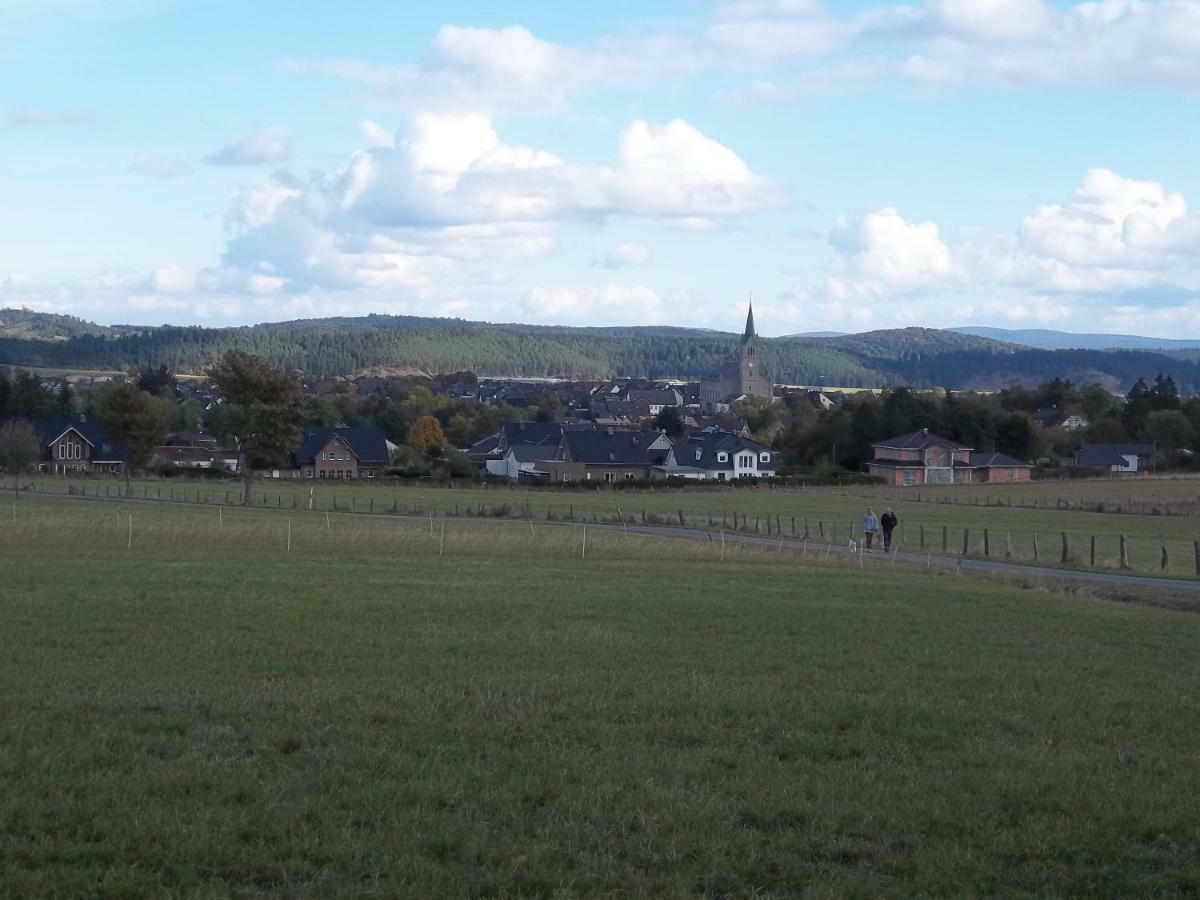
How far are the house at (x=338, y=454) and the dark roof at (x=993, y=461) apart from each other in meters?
48.6

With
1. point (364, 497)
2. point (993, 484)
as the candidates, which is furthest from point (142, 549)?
point (993, 484)

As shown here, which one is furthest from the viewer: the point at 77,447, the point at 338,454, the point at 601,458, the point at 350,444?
the point at 601,458

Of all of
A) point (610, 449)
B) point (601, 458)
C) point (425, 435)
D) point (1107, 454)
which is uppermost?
point (425, 435)

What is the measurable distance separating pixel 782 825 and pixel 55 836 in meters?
4.46

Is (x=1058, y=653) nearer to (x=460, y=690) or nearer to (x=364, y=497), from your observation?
(x=460, y=690)

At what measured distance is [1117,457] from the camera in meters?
118

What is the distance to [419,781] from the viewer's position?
9164mm

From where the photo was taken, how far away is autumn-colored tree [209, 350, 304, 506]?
7138 cm

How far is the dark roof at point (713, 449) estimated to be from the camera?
108 meters

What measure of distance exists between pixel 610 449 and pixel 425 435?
2646 centimetres

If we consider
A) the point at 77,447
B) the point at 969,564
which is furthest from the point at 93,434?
the point at 969,564

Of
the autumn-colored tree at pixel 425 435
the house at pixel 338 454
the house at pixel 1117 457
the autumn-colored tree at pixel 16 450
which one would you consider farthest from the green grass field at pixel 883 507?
the autumn-colored tree at pixel 425 435

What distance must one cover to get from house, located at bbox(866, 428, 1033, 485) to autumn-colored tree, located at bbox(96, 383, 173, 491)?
55.2 meters

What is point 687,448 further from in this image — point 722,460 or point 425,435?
point 425,435
